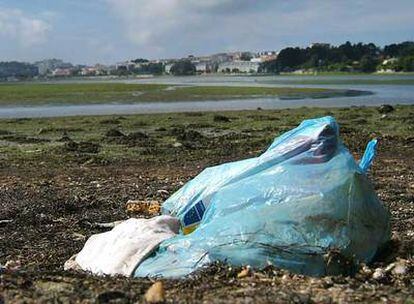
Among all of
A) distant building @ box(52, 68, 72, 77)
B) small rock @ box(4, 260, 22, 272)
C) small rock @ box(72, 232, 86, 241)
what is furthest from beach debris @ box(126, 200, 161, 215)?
distant building @ box(52, 68, 72, 77)

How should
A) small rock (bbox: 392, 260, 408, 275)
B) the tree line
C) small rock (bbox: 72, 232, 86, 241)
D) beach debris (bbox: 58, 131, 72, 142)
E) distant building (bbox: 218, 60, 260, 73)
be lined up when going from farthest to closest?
distant building (bbox: 218, 60, 260, 73), the tree line, beach debris (bbox: 58, 131, 72, 142), small rock (bbox: 72, 232, 86, 241), small rock (bbox: 392, 260, 408, 275)

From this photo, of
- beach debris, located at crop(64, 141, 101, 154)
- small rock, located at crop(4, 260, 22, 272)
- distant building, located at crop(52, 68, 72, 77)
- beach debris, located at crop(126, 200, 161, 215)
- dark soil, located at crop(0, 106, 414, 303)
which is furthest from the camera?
distant building, located at crop(52, 68, 72, 77)

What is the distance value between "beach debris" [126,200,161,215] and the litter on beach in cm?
237

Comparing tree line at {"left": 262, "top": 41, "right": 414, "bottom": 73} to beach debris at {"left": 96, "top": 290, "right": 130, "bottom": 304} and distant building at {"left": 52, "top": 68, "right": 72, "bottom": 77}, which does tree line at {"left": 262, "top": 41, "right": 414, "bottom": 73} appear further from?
beach debris at {"left": 96, "top": 290, "right": 130, "bottom": 304}

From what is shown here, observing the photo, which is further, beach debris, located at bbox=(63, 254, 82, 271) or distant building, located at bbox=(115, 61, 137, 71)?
distant building, located at bbox=(115, 61, 137, 71)

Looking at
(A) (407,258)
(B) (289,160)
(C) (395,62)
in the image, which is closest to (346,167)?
(B) (289,160)

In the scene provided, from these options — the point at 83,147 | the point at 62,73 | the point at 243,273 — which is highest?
the point at 243,273

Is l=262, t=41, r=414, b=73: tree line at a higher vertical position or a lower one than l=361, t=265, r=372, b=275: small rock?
lower

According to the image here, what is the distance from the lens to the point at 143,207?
7367mm

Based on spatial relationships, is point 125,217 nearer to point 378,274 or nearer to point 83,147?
point 378,274

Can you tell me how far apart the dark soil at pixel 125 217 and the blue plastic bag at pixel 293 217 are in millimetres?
150

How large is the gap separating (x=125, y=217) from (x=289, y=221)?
318 centimetres

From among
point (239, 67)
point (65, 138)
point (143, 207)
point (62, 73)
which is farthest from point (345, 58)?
point (143, 207)

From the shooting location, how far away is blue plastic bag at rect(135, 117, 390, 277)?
414cm
